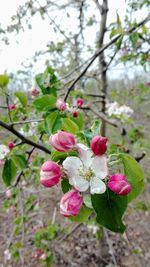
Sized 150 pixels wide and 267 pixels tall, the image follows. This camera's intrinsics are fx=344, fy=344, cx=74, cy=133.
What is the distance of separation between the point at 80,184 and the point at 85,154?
0.21ft

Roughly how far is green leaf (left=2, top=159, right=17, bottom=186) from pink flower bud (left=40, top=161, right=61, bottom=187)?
0.60 metres

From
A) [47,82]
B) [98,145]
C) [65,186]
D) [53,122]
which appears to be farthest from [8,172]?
[98,145]

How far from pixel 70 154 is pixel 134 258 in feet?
12.6

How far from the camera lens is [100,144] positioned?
68cm

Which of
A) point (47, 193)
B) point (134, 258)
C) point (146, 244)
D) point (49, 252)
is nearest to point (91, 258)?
point (134, 258)

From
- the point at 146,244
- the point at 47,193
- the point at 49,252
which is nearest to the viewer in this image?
the point at 49,252

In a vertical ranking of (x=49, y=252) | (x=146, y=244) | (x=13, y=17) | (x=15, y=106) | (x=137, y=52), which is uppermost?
(x=13, y=17)

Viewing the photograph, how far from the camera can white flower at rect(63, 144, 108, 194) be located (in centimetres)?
70

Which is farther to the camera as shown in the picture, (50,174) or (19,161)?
(19,161)

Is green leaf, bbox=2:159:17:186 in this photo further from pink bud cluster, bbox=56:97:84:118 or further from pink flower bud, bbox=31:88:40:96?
pink flower bud, bbox=31:88:40:96

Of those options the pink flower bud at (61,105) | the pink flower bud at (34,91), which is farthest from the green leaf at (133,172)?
the pink flower bud at (34,91)

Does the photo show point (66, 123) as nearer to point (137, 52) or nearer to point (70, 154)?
point (70, 154)

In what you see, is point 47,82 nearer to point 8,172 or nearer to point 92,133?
point 8,172

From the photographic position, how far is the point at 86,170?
0.72 metres
